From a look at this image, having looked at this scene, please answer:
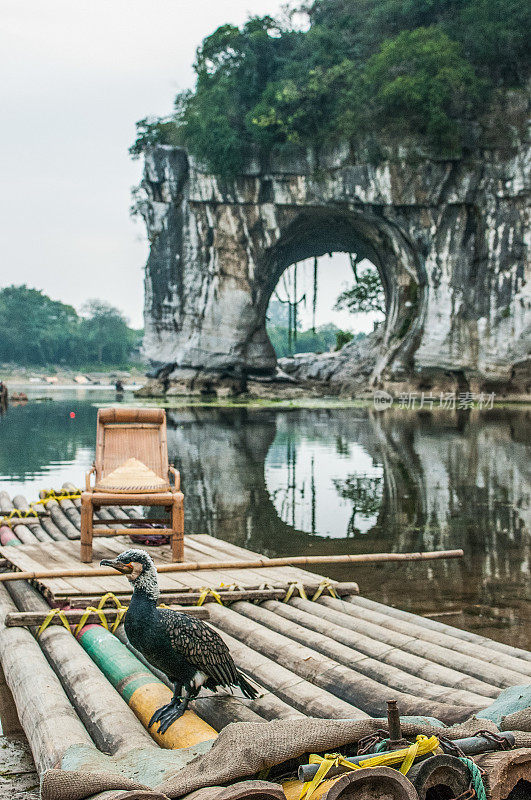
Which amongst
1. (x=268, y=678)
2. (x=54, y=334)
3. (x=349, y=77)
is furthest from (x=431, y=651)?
(x=54, y=334)

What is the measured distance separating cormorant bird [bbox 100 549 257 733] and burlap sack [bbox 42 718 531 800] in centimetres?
48

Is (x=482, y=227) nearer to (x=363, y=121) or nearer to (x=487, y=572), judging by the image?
(x=363, y=121)

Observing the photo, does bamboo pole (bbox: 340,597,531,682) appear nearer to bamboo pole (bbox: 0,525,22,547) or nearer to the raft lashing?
the raft lashing

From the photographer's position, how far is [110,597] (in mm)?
4402

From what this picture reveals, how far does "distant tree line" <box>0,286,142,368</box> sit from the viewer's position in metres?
84.8

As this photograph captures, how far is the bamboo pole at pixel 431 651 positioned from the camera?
3.53 metres

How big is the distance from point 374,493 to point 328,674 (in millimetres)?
7908

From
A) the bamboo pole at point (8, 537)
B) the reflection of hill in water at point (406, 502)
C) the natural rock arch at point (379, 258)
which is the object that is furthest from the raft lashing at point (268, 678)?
the natural rock arch at point (379, 258)

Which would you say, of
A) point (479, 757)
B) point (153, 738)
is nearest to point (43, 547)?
point (153, 738)

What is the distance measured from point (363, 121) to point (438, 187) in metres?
4.57

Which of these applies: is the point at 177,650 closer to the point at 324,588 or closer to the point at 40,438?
the point at 324,588

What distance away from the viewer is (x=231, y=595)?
4691mm

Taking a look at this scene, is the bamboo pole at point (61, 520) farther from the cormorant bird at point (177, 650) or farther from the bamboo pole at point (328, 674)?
the cormorant bird at point (177, 650)

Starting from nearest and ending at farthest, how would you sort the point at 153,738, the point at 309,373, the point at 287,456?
the point at 153,738 < the point at 287,456 < the point at 309,373
